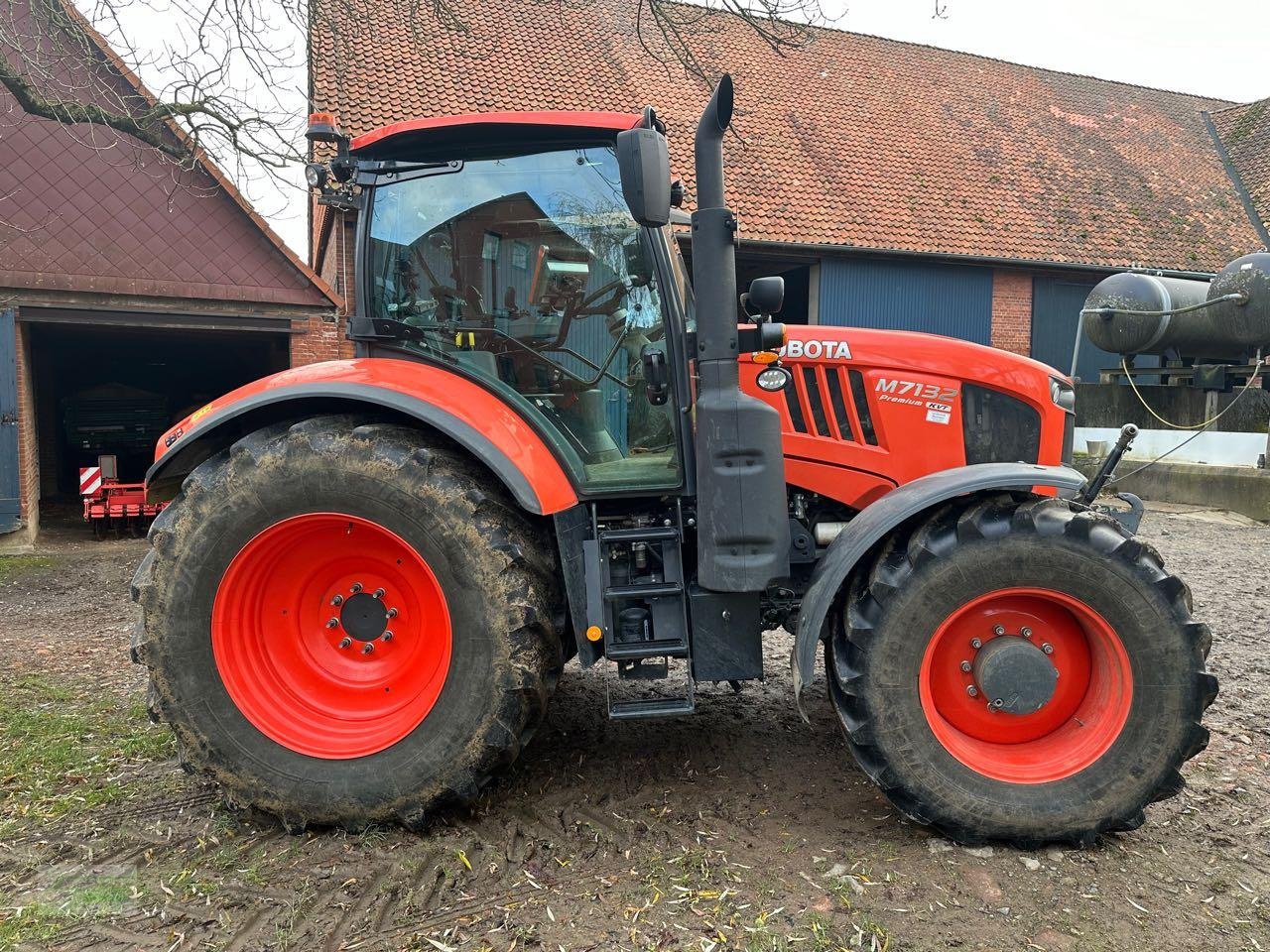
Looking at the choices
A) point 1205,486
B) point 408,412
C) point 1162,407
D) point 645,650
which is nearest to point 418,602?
point 408,412

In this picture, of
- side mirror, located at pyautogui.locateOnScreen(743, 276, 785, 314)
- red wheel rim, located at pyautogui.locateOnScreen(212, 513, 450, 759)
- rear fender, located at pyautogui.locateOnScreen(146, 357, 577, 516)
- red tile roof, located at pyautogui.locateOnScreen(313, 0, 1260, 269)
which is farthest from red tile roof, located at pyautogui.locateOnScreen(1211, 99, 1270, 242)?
red wheel rim, located at pyautogui.locateOnScreen(212, 513, 450, 759)

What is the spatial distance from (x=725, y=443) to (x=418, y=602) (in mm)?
1181

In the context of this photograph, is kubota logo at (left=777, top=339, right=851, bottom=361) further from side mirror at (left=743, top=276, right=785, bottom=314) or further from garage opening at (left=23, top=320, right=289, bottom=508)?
garage opening at (left=23, top=320, right=289, bottom=508)

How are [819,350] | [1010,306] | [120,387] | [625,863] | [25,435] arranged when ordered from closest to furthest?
1. [625,863]
2. [819,350]
3. [25,435]
4. [120,387]
5. [1010,306]

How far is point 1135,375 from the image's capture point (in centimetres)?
1289

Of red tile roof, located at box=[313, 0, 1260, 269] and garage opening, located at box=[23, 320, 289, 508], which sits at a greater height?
red tile roof, located at box=[313, 0, 1260, 269]

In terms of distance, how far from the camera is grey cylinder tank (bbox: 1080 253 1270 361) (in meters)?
10.4

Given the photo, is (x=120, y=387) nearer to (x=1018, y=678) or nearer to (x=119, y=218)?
(x=119, y=218)

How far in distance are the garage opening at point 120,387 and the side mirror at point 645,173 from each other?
1162 centimetres

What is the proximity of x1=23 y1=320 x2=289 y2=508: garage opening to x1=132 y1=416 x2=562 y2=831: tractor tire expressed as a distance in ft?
36.0

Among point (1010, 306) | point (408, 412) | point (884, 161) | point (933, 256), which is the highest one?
point (884, 161)

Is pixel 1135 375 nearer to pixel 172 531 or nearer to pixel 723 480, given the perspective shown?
pixel 723 480

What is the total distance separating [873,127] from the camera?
16.1 m

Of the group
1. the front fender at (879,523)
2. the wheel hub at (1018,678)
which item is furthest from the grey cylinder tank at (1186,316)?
the wheel hub at (1018,678)
